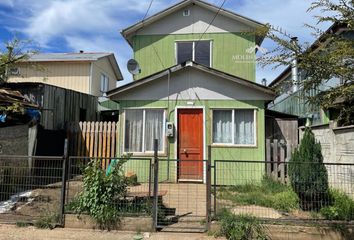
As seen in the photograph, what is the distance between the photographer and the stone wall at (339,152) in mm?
7996

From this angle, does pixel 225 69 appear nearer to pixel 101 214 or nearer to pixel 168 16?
pixel 168 16

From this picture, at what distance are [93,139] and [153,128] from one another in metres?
2.55

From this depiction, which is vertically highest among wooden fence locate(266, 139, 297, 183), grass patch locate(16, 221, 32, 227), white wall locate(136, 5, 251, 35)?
white wall locate(136, 5, 251, 35)

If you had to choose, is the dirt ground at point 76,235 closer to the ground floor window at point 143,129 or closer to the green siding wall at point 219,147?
the green siding wall at point 219,147

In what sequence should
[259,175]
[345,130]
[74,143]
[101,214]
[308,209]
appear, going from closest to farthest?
1. [101,214]
2. [308,209]
3. [345,130]
4. [259,175]
5. [74,143]

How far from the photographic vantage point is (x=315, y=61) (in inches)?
197

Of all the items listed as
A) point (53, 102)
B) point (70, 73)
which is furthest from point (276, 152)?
point (70, 73)

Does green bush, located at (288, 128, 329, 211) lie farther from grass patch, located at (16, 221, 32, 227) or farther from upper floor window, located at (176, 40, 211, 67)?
upper floor window, located at (176, 40, 211, 67)

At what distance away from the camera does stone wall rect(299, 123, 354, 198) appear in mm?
7996

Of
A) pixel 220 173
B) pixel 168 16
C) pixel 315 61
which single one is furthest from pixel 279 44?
pixel 168 16

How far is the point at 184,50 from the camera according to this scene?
15617 millimetres

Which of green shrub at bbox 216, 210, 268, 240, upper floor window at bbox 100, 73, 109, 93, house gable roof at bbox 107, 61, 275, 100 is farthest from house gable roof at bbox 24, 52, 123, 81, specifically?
green shrub at bbox 216, 210, 268, 240

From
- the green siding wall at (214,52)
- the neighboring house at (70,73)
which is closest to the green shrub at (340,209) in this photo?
the green siding wall at (214,52)

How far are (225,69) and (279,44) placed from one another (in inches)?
391
